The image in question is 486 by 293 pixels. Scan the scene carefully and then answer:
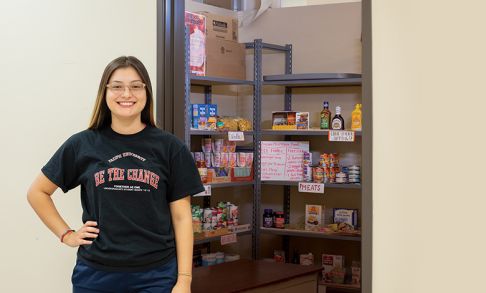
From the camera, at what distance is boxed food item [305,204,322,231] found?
4.95 metres

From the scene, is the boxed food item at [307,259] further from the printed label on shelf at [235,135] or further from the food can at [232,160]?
the printed label on shelf at [235,135]

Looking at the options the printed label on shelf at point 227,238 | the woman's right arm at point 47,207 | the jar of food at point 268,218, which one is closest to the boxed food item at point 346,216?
the jar of food at point 268,218

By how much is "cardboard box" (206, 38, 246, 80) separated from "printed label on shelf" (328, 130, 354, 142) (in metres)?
0.84

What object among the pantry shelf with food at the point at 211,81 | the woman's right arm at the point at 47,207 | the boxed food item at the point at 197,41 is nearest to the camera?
the woman's right arm at the point at 47,207

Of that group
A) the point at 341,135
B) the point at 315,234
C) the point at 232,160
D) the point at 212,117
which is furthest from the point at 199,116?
the point at 315,234

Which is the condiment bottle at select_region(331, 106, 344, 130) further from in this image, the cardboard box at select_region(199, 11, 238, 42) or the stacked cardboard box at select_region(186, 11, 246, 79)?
the cardboard box at select_region(199, 11, 238, 42)

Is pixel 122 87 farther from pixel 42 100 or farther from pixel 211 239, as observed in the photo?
pixel 211 239

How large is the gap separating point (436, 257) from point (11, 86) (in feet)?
7.66

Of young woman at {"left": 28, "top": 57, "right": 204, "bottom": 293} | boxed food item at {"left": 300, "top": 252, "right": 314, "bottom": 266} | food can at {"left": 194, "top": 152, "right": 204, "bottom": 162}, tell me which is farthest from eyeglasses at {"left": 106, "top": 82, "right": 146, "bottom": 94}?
boxed food item at {"left": 300, "top": 252, "right": 314, "bottom": 266}

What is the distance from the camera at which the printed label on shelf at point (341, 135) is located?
178 inches

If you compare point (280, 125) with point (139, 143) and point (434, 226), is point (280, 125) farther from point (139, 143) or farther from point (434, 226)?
point (434, 226)

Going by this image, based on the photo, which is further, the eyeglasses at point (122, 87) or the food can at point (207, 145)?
the food can at point (207, 145)

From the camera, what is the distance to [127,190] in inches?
84.1

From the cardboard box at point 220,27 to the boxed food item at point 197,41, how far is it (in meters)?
0.16
